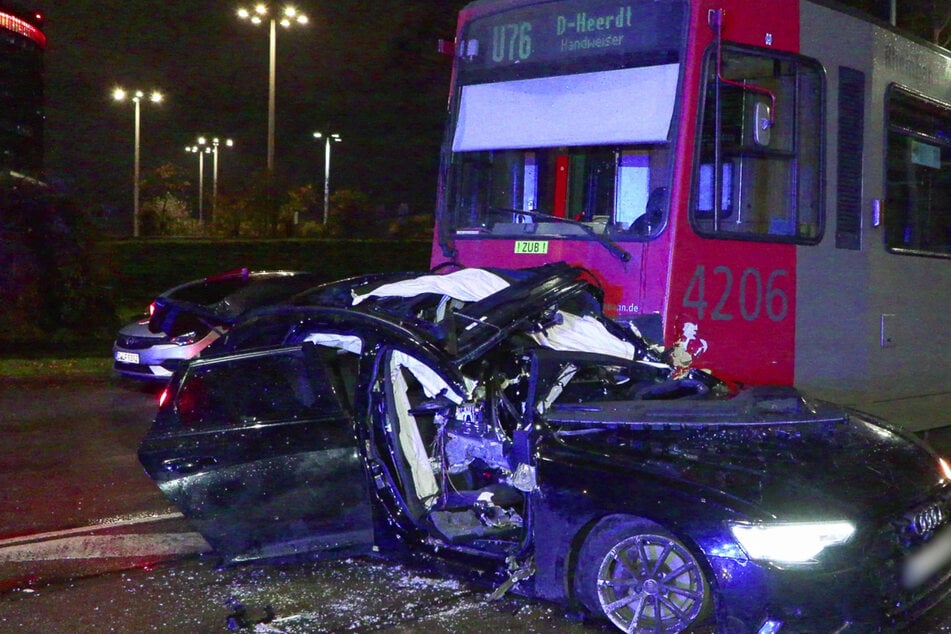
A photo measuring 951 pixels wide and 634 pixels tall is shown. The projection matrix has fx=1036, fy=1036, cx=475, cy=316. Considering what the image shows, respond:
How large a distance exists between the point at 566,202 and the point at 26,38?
30.6 meters

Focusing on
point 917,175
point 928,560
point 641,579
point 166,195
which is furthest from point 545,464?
point 166,195

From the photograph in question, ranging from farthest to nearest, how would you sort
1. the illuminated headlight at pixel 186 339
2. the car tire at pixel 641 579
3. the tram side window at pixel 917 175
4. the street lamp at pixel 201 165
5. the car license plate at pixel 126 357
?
1. the street lamp at pixel 201 165
2. the car license plate at pixel 126 357
3. the illuminated headlight at pixel 186 339
4. the tram side window at pixel 917 175
5. the car tire at pixel 641 579

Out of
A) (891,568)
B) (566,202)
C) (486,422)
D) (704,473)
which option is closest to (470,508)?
(486,422)

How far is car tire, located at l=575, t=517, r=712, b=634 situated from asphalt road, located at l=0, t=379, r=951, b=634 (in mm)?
254

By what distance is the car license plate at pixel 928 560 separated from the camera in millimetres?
4395

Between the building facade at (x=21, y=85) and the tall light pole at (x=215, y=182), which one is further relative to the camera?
the tall light pole at (x=215, y=182)

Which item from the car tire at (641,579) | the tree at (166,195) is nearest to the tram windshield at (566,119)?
the car tire at (641,579)

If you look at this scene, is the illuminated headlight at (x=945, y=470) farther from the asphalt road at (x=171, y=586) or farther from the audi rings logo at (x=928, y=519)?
the asphalt road at (x=171, y=586)

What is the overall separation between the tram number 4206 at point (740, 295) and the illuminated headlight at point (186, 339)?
23.8ft

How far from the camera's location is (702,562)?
4.32 m

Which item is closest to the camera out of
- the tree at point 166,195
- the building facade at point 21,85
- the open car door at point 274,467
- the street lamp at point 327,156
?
the open car door at point 274,467

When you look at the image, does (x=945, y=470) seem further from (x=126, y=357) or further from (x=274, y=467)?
(x=126, y=357)

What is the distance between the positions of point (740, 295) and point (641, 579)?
3103mm

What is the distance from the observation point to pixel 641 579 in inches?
177
